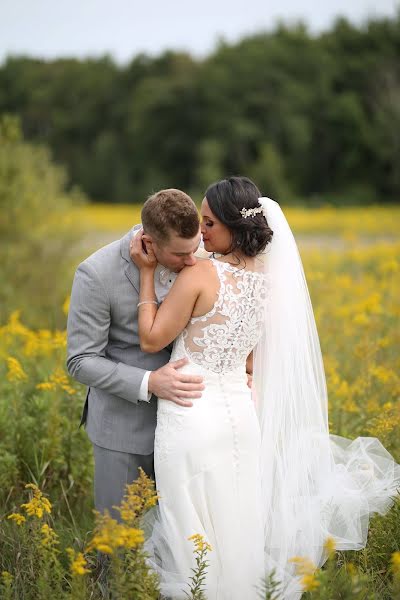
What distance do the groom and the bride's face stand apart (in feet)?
0.52

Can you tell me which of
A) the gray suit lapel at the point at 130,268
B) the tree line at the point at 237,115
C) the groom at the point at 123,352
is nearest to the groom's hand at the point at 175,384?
the groom at the point at 123,352

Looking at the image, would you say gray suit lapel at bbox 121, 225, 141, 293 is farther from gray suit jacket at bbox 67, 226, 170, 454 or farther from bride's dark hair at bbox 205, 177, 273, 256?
bride's dark hair at bbox 205, 177, 273, 256

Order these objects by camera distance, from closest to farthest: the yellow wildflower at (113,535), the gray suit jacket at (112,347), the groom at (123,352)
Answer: the yellow wildflower at (113,535)
the groom at (123,352)
the gray suit jacket at (112,347)

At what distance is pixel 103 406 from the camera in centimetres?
325

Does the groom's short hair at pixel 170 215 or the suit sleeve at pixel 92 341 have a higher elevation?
the groom's short hair at pixel 170 215

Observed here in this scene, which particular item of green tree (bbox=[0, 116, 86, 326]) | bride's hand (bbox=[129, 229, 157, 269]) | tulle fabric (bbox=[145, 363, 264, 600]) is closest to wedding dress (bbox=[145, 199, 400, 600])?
tulle fabric (bbox=[145, 363, 264, 600])

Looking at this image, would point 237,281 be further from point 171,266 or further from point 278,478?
point 278,478

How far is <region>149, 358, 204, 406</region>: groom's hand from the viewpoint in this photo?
305 centimetres

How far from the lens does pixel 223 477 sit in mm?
3117

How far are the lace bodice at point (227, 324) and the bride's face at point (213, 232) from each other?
0.26 feet

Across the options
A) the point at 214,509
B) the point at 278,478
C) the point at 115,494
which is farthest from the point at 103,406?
the point at 278,478

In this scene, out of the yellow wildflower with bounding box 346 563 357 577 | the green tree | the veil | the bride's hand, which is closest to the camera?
the yellow wildflower with bounding box 346 563 357 577

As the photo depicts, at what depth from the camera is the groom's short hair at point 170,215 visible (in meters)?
2.82

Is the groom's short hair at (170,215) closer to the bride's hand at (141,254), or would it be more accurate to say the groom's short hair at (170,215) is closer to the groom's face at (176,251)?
the groom's face at (176,251)
